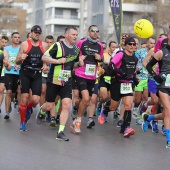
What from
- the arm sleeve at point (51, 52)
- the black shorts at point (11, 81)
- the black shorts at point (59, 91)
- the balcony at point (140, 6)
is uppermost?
the balcony at point (140, 6)

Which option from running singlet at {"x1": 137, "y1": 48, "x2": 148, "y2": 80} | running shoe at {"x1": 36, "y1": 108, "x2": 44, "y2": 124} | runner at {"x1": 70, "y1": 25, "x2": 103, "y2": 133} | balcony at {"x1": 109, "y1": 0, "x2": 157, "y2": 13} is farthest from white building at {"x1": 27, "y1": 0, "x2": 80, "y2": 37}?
runner at {"x1": 70, "y1": 25, "x2": 103, "y2": 133}

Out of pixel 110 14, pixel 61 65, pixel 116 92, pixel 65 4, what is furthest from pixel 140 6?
pixel 61 65

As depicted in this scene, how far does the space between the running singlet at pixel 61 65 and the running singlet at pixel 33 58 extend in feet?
2.14

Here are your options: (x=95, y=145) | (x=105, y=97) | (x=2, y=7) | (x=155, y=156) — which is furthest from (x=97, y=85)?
(x=2, y=7)

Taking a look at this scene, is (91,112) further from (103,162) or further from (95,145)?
(103,162)

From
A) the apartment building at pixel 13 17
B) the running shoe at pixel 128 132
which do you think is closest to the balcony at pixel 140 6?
the apartment building at pixel 13 17

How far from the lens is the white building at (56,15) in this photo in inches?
3494

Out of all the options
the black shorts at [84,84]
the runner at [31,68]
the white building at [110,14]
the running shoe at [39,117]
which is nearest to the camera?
the runner at [31,68]

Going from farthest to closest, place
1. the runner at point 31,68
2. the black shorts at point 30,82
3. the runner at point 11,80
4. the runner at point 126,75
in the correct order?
the runner at point 11,80 < the black shorts at point 30,82 < the runner at point 31,68 < the runner at point 126,75

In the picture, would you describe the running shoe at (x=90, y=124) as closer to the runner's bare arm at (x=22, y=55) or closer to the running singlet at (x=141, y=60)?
the runner's bare arm at (x=22, y=55)

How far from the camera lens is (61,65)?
10.8 metres

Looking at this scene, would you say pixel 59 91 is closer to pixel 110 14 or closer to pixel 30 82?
pixel 30 82

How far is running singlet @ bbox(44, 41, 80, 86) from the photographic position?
35.3 feet

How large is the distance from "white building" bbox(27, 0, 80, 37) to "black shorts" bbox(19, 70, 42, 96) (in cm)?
7559
